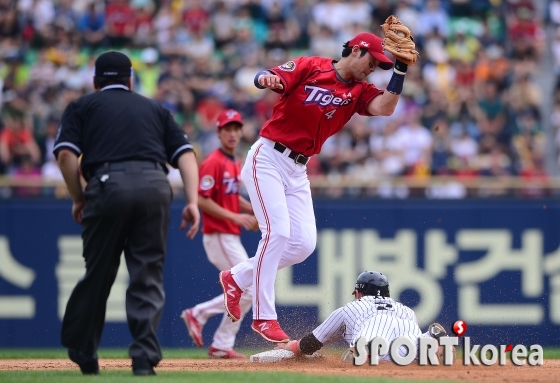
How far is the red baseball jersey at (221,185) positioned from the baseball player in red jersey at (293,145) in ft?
7.36

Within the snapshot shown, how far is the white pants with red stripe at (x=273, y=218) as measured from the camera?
762cm

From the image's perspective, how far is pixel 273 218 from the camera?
7.62 m

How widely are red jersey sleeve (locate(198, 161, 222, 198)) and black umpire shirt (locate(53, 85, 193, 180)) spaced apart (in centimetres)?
347

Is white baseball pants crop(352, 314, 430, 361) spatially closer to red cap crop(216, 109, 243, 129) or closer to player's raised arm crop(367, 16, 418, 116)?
player's raised arm crop(367, 16, 418, 116)

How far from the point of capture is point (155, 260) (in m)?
6.39

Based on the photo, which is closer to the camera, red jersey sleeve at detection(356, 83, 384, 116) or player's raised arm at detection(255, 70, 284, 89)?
player's raised arm at detection(255, 70, 284, 89)

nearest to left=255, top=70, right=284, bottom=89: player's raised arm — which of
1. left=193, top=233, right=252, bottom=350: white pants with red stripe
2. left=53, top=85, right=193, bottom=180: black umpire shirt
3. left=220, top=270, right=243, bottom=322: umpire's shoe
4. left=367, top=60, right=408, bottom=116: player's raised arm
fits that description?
left=367, top=60, right=408, bottom=116: player's raised arm

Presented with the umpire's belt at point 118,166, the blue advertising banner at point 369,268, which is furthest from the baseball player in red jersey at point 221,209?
the umpire's belt at point 118,166

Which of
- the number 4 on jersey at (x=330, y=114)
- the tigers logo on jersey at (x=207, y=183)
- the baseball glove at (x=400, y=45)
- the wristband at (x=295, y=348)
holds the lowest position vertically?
the wristband at (x=295, y=348)

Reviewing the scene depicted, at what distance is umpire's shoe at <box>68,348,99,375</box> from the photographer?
655 cm

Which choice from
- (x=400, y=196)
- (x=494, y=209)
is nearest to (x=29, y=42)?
(x=400, y=196)

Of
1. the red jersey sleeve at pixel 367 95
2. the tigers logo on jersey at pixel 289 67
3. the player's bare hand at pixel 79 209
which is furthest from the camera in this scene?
the red jersey sleeve at pixel 367 95

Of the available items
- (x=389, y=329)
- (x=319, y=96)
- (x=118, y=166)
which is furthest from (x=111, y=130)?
(x=389, y=329)

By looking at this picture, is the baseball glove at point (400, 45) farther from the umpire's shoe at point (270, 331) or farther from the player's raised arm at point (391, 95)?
the umpire's shoe at point (270, 331)
